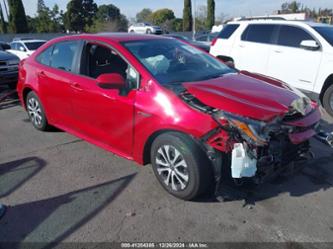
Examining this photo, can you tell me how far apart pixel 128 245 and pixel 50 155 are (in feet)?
7.56

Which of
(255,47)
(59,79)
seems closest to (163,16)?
(255,47)

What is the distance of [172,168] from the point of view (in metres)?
3.33

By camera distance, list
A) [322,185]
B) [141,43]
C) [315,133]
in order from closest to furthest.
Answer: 1. [315,133]
2. [322,185]
3. [141,43]

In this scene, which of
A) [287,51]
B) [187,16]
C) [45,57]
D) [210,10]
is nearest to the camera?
[45,57]

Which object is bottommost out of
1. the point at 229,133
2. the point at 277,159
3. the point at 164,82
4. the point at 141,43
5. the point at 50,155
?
the point at 50,155

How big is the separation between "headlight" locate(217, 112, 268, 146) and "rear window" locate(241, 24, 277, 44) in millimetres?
5151

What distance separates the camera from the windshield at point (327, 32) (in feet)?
21.3

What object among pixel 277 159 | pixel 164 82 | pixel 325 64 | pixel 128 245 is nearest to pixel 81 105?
pixel 164 82

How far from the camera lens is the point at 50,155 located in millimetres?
4551

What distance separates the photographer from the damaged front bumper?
2875 mm

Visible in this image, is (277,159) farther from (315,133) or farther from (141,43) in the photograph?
(141,43)

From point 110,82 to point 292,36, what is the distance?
203 inches

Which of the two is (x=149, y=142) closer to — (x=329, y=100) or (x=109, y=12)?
(x=329, y=100)

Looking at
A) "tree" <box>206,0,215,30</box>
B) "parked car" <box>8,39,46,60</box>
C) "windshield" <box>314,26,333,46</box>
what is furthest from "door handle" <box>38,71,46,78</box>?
"tree" <box>206,0,215,30</box>
